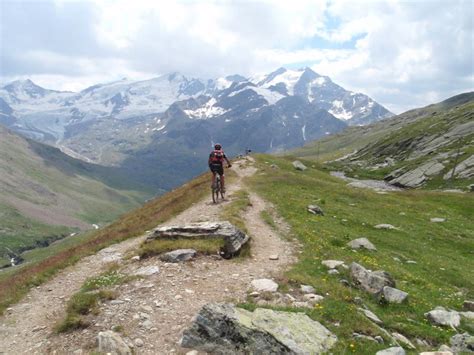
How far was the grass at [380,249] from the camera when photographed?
1759 centimetres

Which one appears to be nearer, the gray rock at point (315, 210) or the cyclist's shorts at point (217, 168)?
the cyclist's shorts at point (217, 168)

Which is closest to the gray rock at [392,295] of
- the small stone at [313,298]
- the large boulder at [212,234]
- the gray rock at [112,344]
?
the small stone at [313,298]

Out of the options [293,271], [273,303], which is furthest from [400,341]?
[293,271]

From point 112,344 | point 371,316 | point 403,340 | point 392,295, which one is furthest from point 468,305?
point 112,344

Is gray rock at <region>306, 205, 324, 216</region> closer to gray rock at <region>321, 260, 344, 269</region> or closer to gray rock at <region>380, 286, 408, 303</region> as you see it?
gray rock at <region>321, 260, 344, 269</region>

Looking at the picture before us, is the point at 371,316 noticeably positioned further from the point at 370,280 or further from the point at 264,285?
the point at 264,285

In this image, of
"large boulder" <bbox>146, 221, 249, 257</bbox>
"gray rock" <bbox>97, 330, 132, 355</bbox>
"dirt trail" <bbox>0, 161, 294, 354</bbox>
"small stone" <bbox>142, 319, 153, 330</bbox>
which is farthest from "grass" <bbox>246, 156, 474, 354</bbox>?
"gray rock" <bbox>97, 330, 132, 355</bbox>

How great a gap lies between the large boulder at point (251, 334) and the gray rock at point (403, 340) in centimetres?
292

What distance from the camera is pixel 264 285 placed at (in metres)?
20.3

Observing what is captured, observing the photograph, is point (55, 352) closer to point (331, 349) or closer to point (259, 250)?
point (331, 349)

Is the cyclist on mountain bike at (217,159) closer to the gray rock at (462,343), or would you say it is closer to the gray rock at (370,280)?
the gray rock at (370,280)

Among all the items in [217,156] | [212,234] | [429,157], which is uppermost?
[217,156]

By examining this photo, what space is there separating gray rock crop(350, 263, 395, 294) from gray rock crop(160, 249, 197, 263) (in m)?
8.60

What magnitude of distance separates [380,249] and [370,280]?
11.6m
